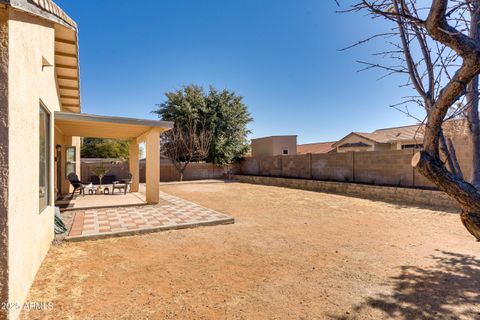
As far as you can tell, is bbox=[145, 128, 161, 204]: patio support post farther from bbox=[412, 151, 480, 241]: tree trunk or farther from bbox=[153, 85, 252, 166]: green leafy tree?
bbox=[153, 85, 252, 166]: green leafy tree

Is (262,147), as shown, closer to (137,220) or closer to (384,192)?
(384,192)

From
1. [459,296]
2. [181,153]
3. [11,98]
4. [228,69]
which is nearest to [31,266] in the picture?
[11,98]

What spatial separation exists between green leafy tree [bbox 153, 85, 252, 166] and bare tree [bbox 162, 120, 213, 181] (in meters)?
0.57

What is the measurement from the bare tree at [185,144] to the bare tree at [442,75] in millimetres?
20684

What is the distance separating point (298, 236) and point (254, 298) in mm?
3019

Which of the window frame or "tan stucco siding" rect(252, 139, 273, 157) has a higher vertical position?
"tan stucco siding" rect(252, 139, 273, 157)

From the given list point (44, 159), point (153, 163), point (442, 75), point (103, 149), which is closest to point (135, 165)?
point (153, 163)

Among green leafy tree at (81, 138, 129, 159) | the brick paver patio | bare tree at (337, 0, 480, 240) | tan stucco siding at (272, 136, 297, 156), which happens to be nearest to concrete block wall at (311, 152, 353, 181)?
tan stucco siding at (272, 136, 297, 156)

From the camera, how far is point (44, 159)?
467 centimetres

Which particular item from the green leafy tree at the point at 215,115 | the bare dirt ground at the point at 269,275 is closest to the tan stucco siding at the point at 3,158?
the bare dirt ground at the point at 269,275

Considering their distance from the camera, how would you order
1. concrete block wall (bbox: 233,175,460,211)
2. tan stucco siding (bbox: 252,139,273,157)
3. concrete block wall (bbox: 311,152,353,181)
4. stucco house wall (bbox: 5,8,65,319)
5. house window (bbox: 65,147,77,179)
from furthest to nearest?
tan stucco siding (bbox: 252,139,273,157) → concrete block wall (bbox: 311,152,353,181) → house window (bbox: 65,147,77,179) → concrete block wall (bbox: 233,175,460,211) → stucco house wall (bbox: 5,8,65,319)

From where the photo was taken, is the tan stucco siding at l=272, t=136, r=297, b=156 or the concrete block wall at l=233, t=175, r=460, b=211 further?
the tan stucco siding at l=272, t=136, r=297, b=156

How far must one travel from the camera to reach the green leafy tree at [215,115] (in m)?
23.6

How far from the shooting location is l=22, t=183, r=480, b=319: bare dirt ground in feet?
9.55
